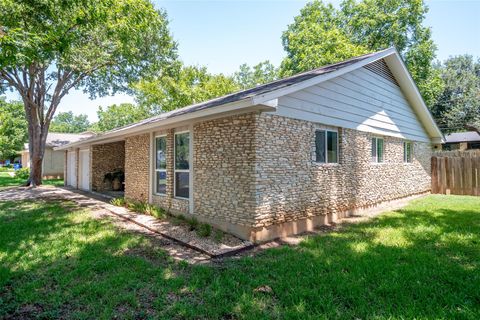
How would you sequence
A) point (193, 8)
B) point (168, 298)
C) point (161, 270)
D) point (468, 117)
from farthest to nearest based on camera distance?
point (468, 117), point (193, 8), point (161, 270), point (168, 298)

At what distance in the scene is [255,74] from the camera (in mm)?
34750

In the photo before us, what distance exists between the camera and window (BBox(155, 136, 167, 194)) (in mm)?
9273

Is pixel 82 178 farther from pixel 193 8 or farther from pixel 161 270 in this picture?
pixel 161 270

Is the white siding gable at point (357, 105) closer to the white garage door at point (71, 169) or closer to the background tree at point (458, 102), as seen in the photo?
the white garage door at point (71, 169)

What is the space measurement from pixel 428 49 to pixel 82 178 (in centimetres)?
2680

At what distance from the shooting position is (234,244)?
5.88m

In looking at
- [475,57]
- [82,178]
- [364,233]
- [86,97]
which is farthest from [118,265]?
[475,57]

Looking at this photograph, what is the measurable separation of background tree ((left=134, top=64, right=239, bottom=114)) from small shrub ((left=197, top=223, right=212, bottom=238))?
1812cm

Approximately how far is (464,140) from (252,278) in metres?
35.8

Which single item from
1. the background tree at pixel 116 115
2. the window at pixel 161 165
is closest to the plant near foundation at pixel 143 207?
the window at pixel 161 165

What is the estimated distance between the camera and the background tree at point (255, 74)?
3347 cm

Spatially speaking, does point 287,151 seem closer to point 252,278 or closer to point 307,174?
point 307,174

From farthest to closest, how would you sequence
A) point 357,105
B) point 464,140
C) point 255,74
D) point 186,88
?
point 255,74
point 464,140
point 186,88
point 357,105

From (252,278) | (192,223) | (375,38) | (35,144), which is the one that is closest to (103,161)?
(35,144)
